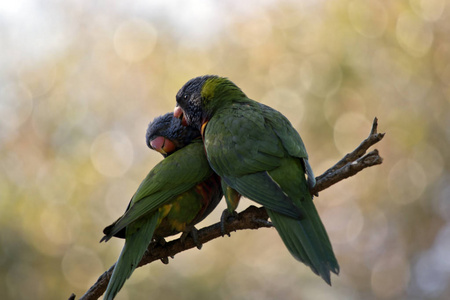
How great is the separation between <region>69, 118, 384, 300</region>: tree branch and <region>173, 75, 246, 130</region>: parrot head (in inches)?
32.5

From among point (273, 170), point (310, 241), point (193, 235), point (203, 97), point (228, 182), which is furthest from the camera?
point (203, 97)

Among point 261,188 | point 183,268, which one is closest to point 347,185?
point 183,268

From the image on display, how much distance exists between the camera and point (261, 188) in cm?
267

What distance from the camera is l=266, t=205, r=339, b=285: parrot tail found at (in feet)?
7.64

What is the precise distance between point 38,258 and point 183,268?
6.16ft

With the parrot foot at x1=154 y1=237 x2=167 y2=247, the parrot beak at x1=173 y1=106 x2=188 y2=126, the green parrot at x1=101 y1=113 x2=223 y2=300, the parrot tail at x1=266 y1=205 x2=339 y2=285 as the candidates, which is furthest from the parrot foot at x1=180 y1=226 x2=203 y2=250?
the parrot beak at x1=173 y1=106 x2=188 y2=126

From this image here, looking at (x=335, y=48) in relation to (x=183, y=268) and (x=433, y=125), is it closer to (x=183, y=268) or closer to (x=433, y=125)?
(x=433, y=125)

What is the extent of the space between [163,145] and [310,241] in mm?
1614

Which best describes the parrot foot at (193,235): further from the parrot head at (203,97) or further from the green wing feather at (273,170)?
the parrot head at (203,97)

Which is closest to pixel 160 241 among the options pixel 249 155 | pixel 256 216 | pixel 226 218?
pixel 226 218

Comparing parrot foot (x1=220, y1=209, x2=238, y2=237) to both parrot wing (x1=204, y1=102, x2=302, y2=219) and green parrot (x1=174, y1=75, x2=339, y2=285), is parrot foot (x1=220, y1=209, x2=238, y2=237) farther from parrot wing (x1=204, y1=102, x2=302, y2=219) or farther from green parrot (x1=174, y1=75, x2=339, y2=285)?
parrot wing (x1=204, y1=102, x2=302, y2=219)

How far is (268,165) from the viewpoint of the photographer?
275 cm

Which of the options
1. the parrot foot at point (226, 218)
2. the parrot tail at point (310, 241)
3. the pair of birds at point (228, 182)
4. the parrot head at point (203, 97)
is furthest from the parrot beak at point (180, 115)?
the parrot tail at point (310, 241)

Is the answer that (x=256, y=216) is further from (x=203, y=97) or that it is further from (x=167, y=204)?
(x=203, y=97)
